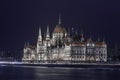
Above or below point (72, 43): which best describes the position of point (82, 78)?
below

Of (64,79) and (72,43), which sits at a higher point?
(72,43)

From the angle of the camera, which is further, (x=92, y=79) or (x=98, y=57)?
(x=98, y=57)

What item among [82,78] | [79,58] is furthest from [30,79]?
[79,58]

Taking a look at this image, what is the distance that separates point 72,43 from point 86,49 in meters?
6.08

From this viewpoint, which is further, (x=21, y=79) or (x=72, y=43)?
(x=72, y=43)

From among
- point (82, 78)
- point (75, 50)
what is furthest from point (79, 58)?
point (82, 78)

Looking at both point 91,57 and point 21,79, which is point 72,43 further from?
point 21,79

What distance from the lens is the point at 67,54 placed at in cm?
19850

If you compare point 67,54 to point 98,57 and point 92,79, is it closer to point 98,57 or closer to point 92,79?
point 98,57

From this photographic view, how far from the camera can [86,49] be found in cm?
19688

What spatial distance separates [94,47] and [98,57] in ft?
14.9

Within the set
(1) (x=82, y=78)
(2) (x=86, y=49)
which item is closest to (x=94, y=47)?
(2) (x=86, y=49)

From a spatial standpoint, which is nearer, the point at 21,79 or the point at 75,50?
the point at 21,79

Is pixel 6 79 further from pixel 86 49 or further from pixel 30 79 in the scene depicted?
pixel 86 49
